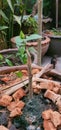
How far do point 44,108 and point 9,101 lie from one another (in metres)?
0.13

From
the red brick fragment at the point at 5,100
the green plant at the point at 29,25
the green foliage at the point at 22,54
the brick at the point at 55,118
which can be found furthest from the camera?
the green plant at the point at 29,25

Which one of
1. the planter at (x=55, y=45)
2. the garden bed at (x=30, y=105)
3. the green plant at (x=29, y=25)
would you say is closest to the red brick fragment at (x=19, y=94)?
the garden bed at (x=30, y=105)

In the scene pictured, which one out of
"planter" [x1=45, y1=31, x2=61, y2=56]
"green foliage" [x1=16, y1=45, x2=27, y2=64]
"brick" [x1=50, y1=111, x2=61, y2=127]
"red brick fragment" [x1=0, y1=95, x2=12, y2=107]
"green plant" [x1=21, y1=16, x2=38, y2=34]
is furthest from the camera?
"planter" [x1=45, y1=31, x2=61, y2=56]

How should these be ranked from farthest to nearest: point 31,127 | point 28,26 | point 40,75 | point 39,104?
1. point 28,26
2. point 40,75
3. point 39,104
4. point 31,127

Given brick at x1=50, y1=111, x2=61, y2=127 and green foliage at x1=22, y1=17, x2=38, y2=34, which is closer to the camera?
brick at x1=50, y1=111, x2=61, y2=127

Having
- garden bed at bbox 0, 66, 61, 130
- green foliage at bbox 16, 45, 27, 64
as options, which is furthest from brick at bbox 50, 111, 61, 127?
green foliage at bbox 16, 45, 27, 64

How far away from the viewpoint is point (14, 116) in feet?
3.32

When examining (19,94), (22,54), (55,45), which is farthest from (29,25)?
(19,94)

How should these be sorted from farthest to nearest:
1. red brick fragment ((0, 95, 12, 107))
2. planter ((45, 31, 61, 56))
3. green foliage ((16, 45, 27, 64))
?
planter ((45, 31, 61, 56)) → green foliage ((16, 45, 27, 64)) → red brick fragment ((0, 95, 12, 107))

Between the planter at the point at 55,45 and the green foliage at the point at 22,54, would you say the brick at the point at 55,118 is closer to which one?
the green foliage at the point at 22,54

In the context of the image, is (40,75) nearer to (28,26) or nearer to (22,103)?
(22,103)

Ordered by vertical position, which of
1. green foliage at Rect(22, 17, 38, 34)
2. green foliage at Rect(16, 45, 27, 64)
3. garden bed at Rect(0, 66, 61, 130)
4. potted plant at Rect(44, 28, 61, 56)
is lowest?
potted plant at Rect(44, 28, 61, 56)

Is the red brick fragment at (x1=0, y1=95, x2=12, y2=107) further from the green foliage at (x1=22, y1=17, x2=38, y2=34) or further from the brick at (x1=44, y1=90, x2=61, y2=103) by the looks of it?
the green foliage at (x1=22, y1=17, x2=38, y2=34)

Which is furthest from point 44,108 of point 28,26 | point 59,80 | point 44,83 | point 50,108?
point 28,26
